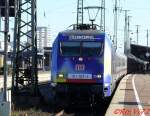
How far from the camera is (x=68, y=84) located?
837 inches

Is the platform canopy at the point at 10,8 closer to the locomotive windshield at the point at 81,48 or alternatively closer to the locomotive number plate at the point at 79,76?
the locomotive number plate at the point at 79,76

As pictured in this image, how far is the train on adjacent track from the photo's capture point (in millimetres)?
21188

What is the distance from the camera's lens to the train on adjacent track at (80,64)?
834 inches

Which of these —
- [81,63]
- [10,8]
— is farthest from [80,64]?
[10,8]

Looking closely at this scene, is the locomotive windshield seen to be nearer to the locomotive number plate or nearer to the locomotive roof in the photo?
the locomotive roof

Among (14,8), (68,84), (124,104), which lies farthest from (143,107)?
(14,8)

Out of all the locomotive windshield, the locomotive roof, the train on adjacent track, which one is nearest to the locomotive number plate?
the train on adjacent track

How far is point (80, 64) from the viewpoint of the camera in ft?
70.2

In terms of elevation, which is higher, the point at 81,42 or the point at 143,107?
the point at 81,42

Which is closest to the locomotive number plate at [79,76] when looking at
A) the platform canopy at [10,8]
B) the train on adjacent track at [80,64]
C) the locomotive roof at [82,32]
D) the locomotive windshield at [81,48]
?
the train on adjacent track at [80,64]

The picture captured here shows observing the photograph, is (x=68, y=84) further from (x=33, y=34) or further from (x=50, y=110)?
(x=33, y=34)

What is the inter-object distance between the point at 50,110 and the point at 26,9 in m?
5.08

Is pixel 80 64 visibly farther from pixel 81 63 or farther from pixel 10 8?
pixel 10 8

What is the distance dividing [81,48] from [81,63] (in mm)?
656
